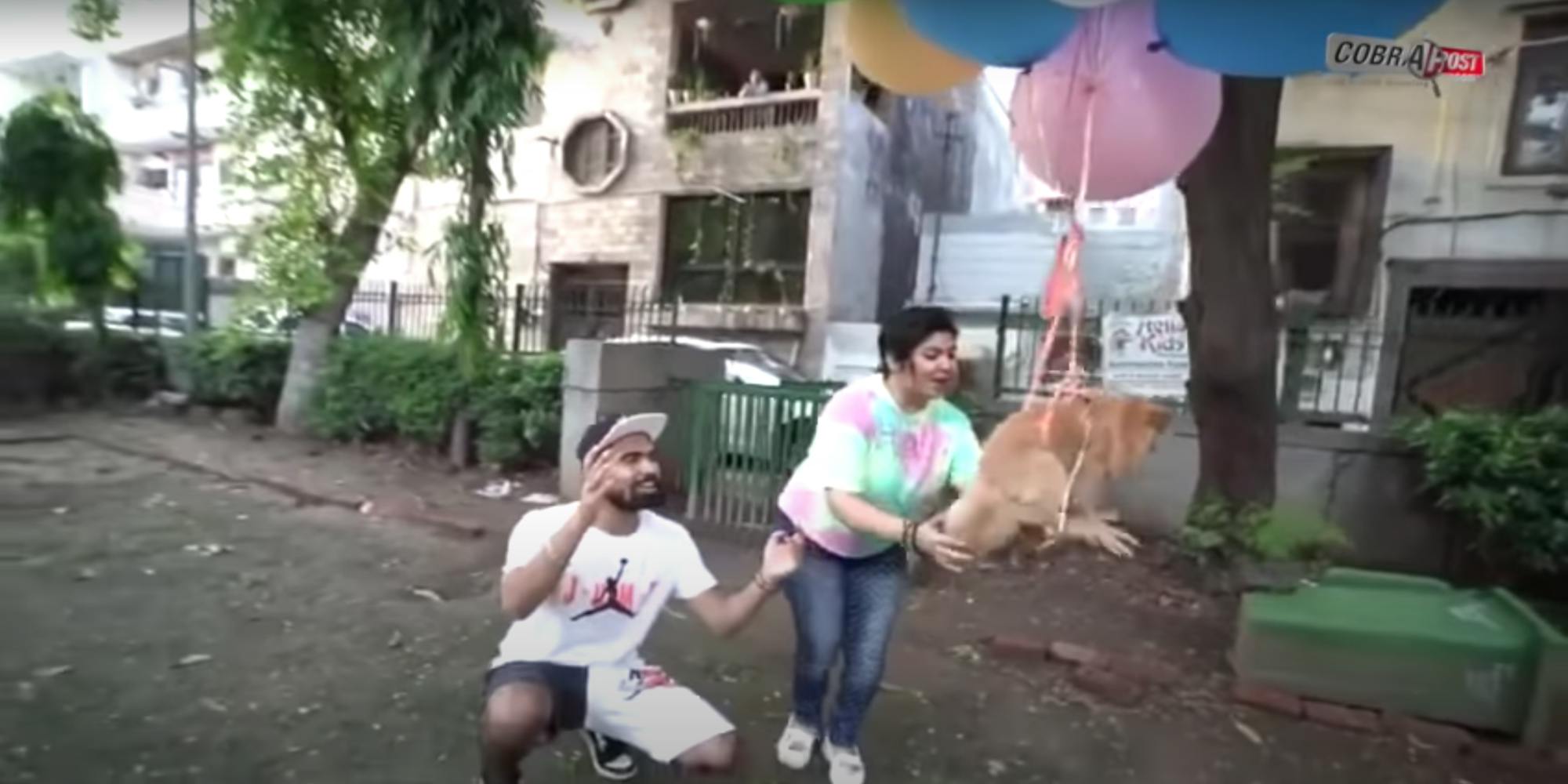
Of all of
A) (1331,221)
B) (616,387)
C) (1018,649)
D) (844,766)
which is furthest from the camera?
(1331,221)

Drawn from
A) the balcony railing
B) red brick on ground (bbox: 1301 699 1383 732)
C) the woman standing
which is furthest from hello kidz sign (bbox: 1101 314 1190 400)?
the balcony railing

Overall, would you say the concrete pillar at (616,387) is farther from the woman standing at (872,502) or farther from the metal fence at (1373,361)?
the woman standing at (872,502)

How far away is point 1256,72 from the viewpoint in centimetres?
193

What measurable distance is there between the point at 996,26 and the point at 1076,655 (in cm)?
257

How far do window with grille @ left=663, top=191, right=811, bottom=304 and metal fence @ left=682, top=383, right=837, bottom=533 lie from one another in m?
5.87

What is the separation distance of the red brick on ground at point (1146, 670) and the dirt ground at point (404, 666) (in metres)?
0.06

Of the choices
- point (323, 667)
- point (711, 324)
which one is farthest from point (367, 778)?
point (711, 324)

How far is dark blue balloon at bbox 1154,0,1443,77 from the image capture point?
1.79 m

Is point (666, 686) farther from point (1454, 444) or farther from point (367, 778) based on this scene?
point (1454, 444)

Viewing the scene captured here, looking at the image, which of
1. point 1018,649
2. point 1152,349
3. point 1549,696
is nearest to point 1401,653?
point 1549,696

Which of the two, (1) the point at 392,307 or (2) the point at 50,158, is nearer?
(2) the point at 50,158

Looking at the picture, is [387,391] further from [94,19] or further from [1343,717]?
[1343,717]

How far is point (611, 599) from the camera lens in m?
1.91

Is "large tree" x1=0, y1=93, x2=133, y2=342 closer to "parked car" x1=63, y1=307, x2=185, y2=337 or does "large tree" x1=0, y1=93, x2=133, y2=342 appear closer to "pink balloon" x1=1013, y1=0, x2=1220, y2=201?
"parked car" x1=63, y1=307, x2=185, y2=337
